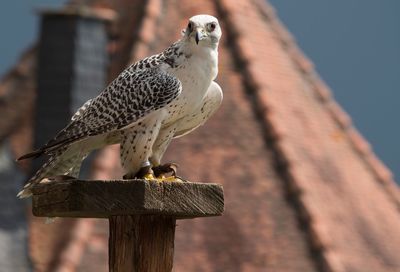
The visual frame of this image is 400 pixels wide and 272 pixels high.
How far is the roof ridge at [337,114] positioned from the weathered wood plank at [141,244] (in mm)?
20932

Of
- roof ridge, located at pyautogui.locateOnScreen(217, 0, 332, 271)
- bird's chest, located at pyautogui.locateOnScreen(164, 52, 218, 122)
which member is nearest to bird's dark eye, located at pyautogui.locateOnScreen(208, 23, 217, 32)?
bird's chest, located at pyautogui.locateOnScreen(164, 52, 218, 122)

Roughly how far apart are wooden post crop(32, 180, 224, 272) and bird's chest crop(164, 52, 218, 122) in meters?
0.64

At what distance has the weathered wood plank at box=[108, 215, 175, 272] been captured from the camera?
1145cm

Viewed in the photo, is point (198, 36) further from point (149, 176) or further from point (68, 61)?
point (68, 61)

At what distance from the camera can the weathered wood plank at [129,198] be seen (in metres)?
11.2

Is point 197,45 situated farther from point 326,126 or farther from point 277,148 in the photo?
point 326,126

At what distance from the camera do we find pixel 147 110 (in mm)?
11820

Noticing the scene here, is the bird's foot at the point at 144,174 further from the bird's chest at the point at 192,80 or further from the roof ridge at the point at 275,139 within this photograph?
the roof ridge at the point at 275,139

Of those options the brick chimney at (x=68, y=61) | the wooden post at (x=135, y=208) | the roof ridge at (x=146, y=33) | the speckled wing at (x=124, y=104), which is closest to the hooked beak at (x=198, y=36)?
the speckled wing at (x=124, y=104)

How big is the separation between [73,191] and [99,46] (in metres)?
21.8

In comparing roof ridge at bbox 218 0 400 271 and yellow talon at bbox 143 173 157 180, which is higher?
yellow talon at bbox 143 173 157 180

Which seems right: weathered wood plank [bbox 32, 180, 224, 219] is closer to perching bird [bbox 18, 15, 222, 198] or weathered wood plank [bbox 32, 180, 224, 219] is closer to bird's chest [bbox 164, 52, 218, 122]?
perching bird [bbox 18, 15, 222, 198]

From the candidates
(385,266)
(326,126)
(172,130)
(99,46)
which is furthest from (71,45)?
(172,130)

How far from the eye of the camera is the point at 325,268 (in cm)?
2762
